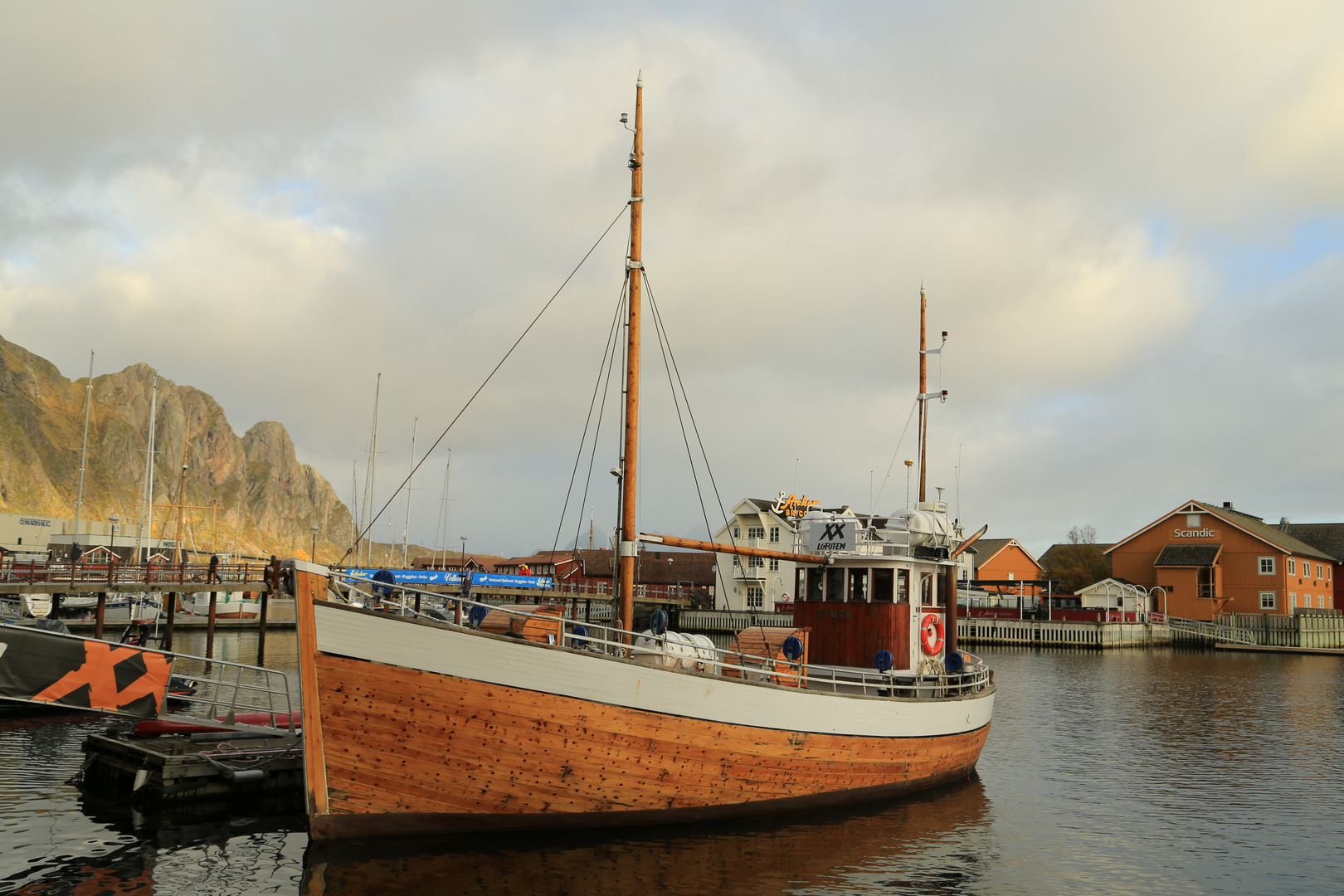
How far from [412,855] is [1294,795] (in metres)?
18.8

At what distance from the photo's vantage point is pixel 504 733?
492 inches

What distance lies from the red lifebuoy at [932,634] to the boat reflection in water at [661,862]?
547 centimetres

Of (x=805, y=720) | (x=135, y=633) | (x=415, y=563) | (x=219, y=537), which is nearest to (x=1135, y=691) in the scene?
(x=805, y=720)

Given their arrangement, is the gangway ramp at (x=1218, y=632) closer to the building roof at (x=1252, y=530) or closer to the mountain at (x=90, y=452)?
the building roof at (x=1252, y=530)

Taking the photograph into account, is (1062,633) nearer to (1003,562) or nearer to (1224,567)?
(1224,567)

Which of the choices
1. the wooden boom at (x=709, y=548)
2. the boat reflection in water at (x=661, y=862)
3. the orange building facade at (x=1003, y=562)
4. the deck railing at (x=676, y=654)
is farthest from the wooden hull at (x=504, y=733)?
the orange building facade at (x=1003, y=562)

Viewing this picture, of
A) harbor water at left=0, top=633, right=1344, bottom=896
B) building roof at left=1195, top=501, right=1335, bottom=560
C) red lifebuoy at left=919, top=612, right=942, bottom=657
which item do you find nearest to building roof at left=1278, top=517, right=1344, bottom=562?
building roof at left=1195, top=501, right=1335, bottom=560

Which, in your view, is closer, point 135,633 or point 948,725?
point 948,725

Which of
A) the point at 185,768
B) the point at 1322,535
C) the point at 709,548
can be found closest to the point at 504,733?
the point at 709,548

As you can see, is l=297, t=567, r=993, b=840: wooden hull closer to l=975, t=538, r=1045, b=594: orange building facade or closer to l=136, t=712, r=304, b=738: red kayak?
l=136, t=712, r=304, b=738: red kayak

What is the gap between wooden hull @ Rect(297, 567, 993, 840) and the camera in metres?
12.2

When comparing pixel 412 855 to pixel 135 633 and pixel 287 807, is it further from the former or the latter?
pixel 135 633

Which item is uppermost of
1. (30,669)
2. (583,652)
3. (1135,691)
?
(583,652)

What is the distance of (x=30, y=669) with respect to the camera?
1845 centimetres
